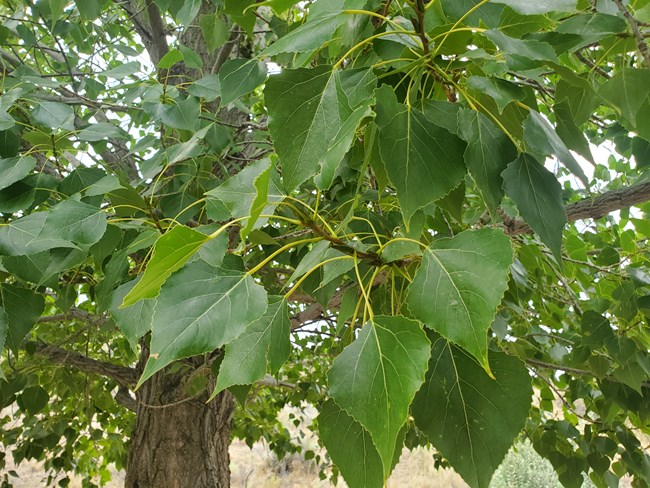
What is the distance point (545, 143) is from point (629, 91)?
10 cm

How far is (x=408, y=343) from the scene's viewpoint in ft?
1.50

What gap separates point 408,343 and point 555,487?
769 centimetres

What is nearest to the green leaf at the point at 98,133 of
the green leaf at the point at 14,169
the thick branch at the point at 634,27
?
the green leaf at the point at 14,169

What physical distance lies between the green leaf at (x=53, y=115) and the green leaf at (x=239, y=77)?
1.09 feet

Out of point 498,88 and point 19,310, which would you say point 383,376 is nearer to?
point 498,88

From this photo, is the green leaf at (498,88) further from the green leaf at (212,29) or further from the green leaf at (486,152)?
the green leaf at (212,29)

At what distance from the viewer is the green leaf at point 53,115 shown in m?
1.04

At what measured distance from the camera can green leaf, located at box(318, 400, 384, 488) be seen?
0.55m

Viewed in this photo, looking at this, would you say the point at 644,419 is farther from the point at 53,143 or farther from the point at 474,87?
the point at 53,143

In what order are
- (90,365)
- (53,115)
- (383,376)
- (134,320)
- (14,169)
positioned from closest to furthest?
(383,376) → (134,320) → (14,169) → (53,115) → (90,365)

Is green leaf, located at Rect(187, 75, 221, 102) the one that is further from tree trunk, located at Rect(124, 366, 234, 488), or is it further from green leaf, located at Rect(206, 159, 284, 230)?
tree trunk, located at Rect(124, 366, 234, 488)

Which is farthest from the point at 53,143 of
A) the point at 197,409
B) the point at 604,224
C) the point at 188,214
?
the point at 604,224

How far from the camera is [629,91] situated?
1.97ft

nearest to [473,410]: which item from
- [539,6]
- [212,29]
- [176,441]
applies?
[539,6]
